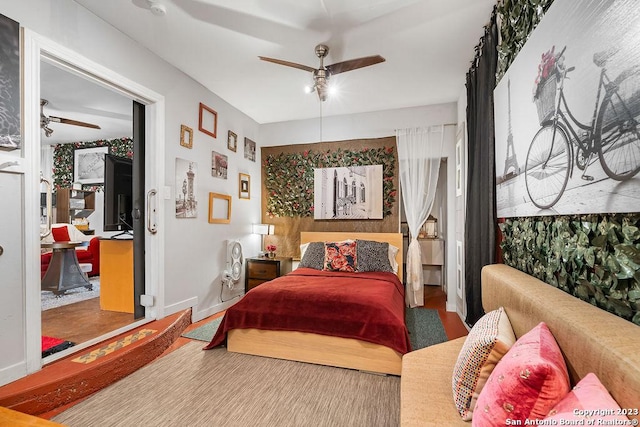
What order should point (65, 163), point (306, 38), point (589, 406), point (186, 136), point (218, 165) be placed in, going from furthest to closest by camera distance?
point (65, 163) < point (218, 165) < point (186, 136) < point (306, 38) < point (589, 406)

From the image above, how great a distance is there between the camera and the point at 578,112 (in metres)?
1.08

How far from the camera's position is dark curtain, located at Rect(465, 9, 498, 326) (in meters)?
2.11

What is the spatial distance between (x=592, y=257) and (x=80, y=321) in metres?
3.89

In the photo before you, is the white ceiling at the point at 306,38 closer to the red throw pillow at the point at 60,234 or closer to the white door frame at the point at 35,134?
the white door frame at the point at 35,134

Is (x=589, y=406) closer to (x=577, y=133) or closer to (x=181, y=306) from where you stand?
(x=577, y=133)

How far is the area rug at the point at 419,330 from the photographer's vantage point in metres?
2.78

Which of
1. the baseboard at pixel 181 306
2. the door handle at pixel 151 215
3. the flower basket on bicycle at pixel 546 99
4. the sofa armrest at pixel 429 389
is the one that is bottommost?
the baseboard at pixel 181 306

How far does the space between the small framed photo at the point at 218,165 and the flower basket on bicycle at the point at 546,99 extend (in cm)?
329

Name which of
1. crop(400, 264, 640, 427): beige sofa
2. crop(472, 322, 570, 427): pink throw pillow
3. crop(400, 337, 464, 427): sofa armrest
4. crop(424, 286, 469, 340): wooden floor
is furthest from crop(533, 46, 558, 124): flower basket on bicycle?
crop(424, 286, 469, 340): wooden floor

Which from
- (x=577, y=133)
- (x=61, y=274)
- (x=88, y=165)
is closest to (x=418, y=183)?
(x=577, y=133)

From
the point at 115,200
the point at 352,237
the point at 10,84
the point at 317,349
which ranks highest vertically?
the point at 10,84

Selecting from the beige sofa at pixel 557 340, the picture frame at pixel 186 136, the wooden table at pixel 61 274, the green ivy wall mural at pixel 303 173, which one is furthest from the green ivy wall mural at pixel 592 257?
the wooden table at pixel 61 274

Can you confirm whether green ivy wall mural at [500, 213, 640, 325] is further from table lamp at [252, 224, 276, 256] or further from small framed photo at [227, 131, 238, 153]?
small framed photo at [227, 131, 238, 153]

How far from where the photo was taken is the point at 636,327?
2.72 feet
